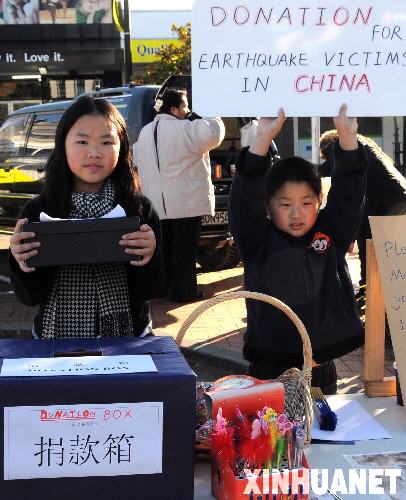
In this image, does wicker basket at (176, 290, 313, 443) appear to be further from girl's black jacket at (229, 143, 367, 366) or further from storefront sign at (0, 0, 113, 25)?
storefront sign at (0, 0, 113, 25)

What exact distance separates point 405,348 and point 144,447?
3.23 ft

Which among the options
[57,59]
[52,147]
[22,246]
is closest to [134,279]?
[22,246]

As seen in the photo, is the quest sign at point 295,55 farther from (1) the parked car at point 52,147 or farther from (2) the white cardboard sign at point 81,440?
(1) the parked car at point 52,147

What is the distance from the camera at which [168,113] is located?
22.6ft

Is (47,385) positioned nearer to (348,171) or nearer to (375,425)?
(375,425)

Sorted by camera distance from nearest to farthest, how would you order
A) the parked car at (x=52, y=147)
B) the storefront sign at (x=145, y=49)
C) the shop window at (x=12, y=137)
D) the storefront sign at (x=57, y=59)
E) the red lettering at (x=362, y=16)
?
1. the red lettering at (x=362, y=16)
2. the parked car at (x=52, y=147)
3. the shop window at (x=12, y=137)
4. the storefront sign at (x=57, y=59)
5. the storefront sign at (x=145, y=49)

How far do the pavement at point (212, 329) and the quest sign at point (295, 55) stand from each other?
108 inches

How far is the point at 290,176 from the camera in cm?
254

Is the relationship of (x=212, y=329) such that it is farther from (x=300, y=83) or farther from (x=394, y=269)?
(x=300, y=83)

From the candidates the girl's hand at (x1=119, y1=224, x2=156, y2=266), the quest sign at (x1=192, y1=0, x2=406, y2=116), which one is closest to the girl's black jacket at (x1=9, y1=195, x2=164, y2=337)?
the girl's hand at (x1=119, y1=224, x2=156, y2=266)

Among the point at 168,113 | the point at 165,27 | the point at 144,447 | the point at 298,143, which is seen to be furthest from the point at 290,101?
the point at 165,27

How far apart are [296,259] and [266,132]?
1.45ft

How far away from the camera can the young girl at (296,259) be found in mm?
2510

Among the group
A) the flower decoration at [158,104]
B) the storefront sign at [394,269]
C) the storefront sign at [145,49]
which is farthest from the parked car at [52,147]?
the storefront sign at [145,49]
